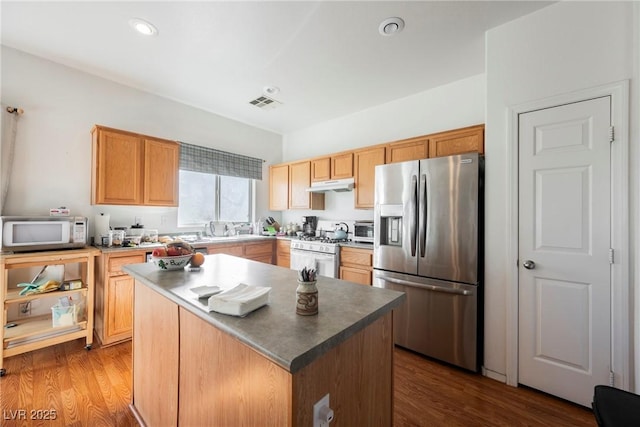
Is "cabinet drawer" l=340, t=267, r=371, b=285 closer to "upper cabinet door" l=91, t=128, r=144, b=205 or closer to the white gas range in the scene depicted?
the white gas range

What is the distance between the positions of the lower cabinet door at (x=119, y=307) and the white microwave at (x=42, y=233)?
0.53 meters

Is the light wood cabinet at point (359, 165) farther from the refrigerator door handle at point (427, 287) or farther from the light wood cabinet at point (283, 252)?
the refrigerator door handle at point (427, 287)

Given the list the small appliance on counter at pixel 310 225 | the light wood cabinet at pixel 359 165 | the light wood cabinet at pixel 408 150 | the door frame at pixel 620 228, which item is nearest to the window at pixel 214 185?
the light wood cabinet at pixel 359 165

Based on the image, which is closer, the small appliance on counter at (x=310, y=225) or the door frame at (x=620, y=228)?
the door frame at (x=620, y=228)

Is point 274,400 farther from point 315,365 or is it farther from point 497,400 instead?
point 497,400

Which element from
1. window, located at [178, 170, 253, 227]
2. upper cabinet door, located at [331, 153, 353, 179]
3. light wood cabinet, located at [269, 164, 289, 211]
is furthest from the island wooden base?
light wood cabinet, located at [269, 164, 289, 211]

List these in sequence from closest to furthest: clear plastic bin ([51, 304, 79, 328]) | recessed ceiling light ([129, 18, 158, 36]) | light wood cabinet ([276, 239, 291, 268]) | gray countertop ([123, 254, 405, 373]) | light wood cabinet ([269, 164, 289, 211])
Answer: gray countertop ([123, 254, 405, 373])
recessed ceiling light ([129, 18, 158, 36])
clear plastic bin ([51, 304, 79, 328])
light wood cabinet ([276, 239, 291, 268])
light wood cabinet ([269, 164, 289, 211])

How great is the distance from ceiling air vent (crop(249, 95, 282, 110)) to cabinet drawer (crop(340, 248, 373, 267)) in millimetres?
2286

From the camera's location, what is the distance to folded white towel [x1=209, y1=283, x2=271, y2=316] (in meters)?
0.92

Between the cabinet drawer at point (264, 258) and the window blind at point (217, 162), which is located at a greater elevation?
the window blind at point (217, 162)

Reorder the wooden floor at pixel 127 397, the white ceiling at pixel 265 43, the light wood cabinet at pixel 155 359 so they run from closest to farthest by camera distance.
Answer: the light wood cabinet at pixel 155 359 < the wooden floor at pixel 127 397 < the white ceiling at pixel 265 43

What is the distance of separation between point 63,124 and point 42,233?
48.4 inches

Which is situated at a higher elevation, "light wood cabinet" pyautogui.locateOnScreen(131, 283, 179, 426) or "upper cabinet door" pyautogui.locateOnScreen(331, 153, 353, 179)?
"upper cabinet door" pyautogui.locateOnScreen(331, 153, 353, 179)

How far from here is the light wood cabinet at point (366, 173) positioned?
335 cm
